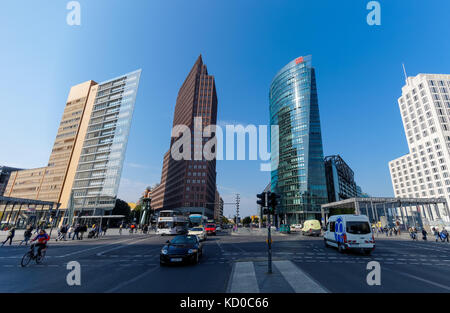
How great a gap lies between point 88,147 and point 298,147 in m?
85.3

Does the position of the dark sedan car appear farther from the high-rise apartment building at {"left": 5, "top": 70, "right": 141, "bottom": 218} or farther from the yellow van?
the high-rise apartment building at {"left": 5, "top": 70, "right": 141, "bottom": 218}

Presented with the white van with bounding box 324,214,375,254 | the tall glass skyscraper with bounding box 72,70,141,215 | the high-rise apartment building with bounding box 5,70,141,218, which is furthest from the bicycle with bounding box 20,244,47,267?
the high-rise apartment building with bounding box 5,70,141,218

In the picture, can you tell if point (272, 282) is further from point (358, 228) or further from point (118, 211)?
point (118, 211)

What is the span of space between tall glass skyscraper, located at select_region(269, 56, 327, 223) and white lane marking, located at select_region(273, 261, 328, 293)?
7953 cm

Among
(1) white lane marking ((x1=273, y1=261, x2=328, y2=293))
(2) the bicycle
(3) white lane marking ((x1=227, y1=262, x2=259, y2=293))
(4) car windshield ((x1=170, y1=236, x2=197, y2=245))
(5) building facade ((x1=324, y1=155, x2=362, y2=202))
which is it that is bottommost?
(2) the bicycle

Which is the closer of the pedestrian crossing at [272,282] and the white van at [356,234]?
the pedestrian crossing at [272,282]

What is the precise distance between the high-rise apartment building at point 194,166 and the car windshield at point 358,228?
66.3m

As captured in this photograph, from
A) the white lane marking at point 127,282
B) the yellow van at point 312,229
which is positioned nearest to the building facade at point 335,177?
the yellow van at point 312,229

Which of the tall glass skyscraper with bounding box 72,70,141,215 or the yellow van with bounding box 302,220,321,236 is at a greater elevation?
the tall glass skyscraper with bounding box 72,70,141,215

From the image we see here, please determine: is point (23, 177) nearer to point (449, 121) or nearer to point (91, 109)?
point (91, 109)

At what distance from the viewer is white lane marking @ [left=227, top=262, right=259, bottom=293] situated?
585cm

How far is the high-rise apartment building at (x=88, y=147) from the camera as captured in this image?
2721 inches

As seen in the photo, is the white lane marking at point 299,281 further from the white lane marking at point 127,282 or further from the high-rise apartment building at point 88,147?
the high-rise apartment building at point 88,147

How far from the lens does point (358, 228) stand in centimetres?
1348
